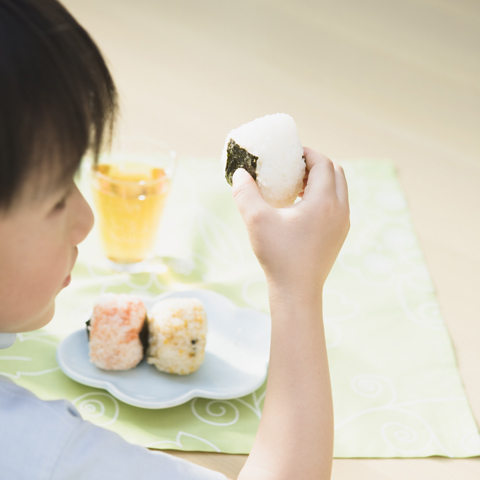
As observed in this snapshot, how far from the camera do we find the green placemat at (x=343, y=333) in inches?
26.5

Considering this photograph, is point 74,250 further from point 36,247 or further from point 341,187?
point 341,187

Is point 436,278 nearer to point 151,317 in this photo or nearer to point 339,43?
point 151,317

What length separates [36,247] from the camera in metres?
0.50

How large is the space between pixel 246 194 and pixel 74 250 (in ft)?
0.53

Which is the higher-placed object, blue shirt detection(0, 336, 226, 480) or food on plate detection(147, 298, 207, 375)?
blue shirt detection(0, 336, 226, 480)

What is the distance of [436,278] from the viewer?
95 cm

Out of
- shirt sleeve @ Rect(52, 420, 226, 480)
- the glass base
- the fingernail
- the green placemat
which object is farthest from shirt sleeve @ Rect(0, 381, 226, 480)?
the glass base

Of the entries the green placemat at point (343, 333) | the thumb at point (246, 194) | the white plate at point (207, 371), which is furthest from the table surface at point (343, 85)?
the thumb at point (246, 194)

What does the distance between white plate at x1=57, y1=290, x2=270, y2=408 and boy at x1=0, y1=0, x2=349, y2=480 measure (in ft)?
0.39

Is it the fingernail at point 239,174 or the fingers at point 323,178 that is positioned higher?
the fingers at point 323,178

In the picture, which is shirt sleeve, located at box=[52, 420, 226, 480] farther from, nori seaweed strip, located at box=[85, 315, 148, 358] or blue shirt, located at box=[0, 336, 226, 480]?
nori seaweed strip, located at box=[85, 315, 148, 358]

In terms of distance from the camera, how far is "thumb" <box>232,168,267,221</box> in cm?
59

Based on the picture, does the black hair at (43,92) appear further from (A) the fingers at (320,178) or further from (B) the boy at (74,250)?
(A) the fingers at (320,178)

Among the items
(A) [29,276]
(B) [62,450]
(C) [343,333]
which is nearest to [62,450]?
(B) [62,450]
